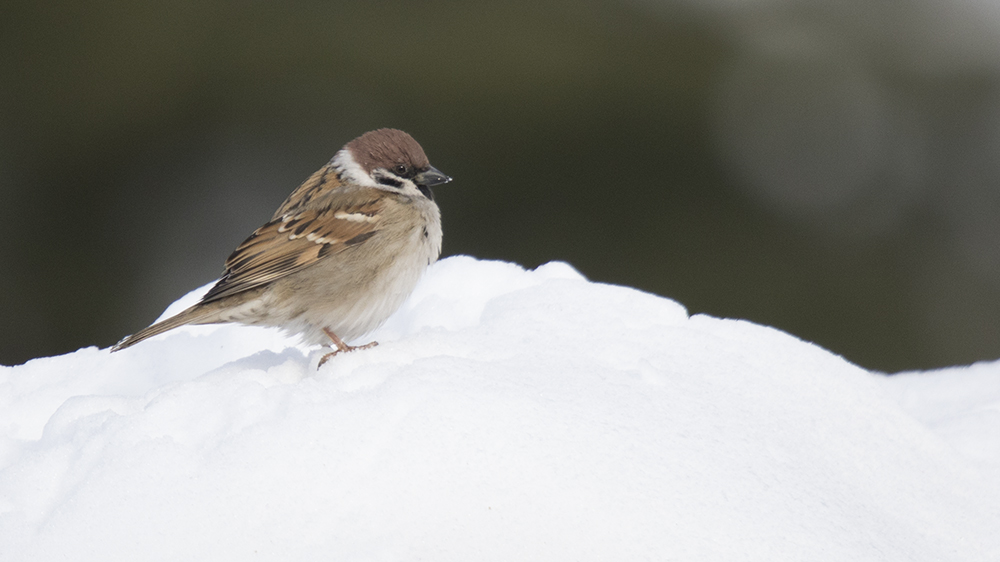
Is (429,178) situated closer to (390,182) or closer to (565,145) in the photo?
(390,182)

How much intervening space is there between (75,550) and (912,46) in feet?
21.4

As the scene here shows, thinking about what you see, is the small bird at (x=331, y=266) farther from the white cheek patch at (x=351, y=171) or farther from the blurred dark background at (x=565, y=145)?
the blurred dark background at (x=565, y=145)

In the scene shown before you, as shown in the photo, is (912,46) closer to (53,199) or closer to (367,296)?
(367,296)

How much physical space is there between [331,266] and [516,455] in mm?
1180

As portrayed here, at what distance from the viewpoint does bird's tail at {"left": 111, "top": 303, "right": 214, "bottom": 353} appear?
2.42 meters

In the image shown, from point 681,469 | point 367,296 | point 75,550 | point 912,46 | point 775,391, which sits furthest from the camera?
point 912,46

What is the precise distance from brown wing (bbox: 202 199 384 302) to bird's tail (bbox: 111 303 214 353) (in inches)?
4.7

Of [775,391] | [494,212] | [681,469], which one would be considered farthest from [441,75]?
[681,469]

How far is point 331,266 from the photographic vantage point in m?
2.73

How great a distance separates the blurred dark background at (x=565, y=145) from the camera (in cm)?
543

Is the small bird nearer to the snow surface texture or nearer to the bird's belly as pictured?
the bird's belly

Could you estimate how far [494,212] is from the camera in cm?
562

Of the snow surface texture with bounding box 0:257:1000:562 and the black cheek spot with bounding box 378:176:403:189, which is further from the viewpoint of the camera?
the black cheek spot with bounding box 378:176:403:189

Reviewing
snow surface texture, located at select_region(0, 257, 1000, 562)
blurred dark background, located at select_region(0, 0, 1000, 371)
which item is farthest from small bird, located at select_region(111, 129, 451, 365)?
blurred dark background, located at select_region(0, 0, 1000, 371)
